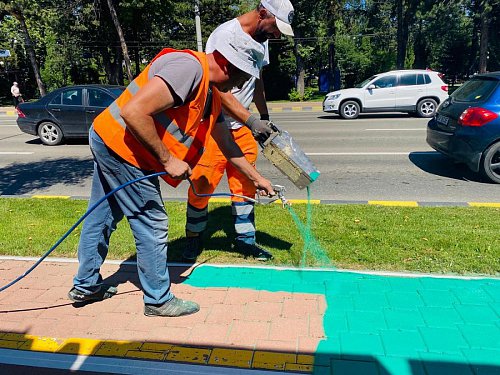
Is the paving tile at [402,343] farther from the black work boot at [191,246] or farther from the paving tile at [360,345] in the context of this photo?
the black work boot at [191,246]

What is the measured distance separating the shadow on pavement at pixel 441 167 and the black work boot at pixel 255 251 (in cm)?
456

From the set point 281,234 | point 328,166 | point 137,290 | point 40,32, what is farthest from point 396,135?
point 40,32

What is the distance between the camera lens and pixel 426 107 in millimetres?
15250

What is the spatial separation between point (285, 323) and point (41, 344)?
1.62m

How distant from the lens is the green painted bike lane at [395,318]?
259 centimetres

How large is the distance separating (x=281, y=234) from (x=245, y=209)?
761mm

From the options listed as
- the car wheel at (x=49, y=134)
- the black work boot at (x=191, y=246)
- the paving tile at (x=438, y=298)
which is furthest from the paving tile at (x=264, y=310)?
the car wheel at (x=49, y=134)

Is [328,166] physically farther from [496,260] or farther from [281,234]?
[496,260]

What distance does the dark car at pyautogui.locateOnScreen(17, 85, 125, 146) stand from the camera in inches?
456

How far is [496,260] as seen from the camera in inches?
149

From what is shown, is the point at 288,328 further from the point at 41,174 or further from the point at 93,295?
the point at 41,174

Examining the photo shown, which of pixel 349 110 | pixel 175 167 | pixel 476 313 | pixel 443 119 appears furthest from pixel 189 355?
pixel 349 110

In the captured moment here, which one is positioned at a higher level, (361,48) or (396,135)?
(361,48)

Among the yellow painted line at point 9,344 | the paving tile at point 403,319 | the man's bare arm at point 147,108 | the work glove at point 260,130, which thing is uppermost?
the man's bare arm at point 147,108
